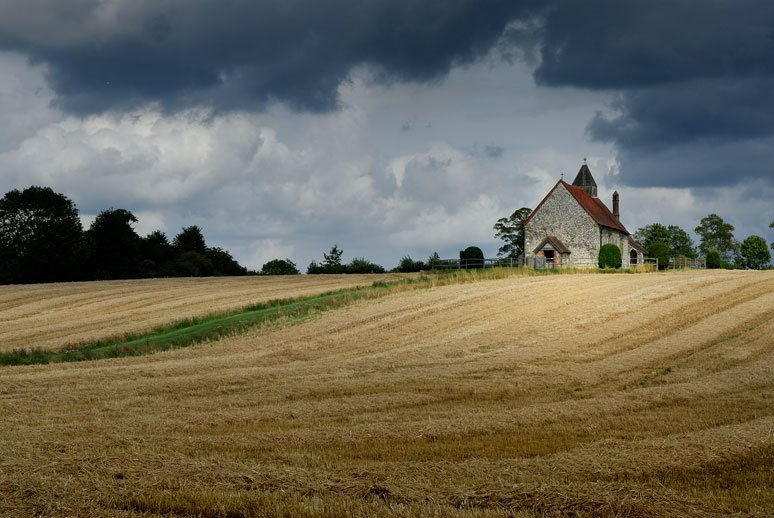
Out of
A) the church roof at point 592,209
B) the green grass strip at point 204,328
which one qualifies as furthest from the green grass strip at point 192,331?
the church roof at point 592,209

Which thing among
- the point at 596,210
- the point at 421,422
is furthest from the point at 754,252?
the point at 421,422

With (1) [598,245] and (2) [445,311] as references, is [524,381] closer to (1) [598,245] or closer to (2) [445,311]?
→ (2) [445,311]

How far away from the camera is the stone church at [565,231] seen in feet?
230

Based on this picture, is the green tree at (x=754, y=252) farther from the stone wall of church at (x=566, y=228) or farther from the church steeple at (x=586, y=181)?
the stone wall of church at (x=566, y=228)

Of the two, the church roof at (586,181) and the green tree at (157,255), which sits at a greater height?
the church roof at (586,181)

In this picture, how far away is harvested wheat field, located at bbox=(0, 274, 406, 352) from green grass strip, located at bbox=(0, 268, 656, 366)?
1.03 metres

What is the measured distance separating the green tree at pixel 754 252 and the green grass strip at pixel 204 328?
8172 cm

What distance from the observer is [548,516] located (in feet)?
25.4

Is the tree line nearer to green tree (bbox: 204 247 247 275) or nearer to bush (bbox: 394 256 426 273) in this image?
green tree (bbox: 204 247 247 275)

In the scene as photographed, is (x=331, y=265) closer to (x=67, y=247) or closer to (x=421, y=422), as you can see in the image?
(x=67, y=247)

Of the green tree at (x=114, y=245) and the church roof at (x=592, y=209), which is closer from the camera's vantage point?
the church roof at (x=592, y=209)

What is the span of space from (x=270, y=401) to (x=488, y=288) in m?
24.9

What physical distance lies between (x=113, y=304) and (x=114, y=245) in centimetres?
4399

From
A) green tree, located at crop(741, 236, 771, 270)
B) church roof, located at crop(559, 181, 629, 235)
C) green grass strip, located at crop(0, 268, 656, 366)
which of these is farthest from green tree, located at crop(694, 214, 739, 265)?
green grass strip, located at crop(0, 268, 656, 366)
